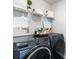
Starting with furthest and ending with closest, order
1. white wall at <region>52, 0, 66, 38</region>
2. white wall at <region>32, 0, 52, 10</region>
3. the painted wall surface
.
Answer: white wall at <region>52, 0, 66, 38</region> → white wall at <region>32, 0, 52, 10</region> → the painted wall surface

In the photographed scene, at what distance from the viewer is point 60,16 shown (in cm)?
248

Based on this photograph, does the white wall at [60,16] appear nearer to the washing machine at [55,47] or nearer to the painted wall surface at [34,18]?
the painted wall surface at [34,18]

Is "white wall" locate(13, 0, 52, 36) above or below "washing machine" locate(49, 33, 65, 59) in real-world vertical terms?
above

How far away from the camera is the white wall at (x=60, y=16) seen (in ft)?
7.80

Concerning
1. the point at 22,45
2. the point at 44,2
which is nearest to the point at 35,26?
the point at 44,2

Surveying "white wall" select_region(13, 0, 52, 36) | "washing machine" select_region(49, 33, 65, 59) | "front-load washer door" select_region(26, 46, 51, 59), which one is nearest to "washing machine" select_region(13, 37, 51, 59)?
"front-load washer door" select_region(26, 46, 51, 59)

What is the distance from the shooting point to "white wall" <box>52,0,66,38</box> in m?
2.38

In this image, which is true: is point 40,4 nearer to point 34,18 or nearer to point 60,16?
point 34,18

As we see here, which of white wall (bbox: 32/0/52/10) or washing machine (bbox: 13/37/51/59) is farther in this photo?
white wall (bbox: 32/0/52/10)

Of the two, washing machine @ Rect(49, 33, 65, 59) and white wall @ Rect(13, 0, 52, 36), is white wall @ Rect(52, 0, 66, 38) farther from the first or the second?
washing machine @ Rect(49, 33, 65, 59)

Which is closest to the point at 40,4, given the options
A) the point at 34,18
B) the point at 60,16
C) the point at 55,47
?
the point at 34,18

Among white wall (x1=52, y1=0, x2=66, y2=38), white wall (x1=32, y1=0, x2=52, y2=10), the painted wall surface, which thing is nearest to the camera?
the painted wall surface

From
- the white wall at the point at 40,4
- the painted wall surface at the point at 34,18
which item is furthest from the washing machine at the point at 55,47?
the white wall at the point at 40,4
